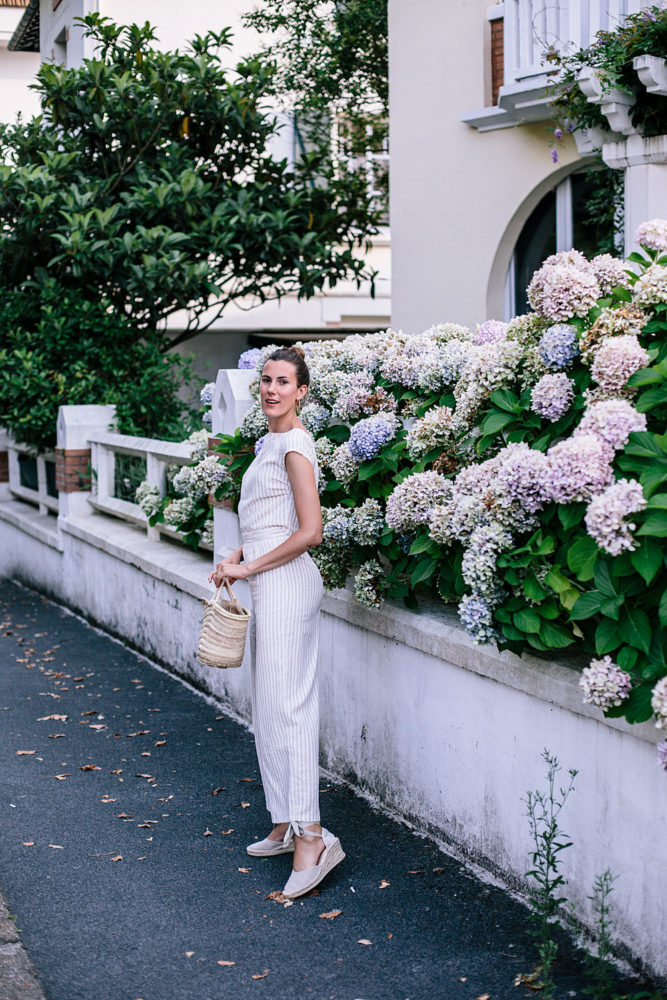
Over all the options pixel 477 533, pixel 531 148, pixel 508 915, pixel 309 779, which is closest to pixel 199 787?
pixel 309 779

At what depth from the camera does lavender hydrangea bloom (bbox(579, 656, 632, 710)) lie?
3.44 meters

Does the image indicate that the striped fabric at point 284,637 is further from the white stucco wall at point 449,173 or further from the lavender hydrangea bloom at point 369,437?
the white stucco wall at point 449,173

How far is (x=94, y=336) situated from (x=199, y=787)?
6.11 meters

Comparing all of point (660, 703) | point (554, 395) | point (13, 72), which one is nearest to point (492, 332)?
point (554, 395)

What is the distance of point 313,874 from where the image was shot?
4461mm

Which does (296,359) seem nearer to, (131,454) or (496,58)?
(131,454)

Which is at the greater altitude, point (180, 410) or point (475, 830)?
point (180, 410)

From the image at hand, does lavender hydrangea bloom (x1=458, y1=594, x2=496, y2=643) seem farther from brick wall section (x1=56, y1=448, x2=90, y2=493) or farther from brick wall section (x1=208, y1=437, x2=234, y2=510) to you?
brick wall section (x1=56, y1=448, x2=90, y2=493)

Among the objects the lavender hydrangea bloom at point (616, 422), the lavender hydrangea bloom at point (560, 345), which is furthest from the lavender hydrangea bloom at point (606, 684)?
the lavender hydrangea bloom at point (560, 345)

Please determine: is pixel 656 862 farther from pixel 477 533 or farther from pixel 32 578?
pixel 32 578

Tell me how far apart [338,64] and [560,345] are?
10865mm

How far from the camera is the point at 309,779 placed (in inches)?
177

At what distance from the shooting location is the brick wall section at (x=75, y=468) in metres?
10.7

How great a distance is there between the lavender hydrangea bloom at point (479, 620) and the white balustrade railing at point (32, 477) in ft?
26.6
